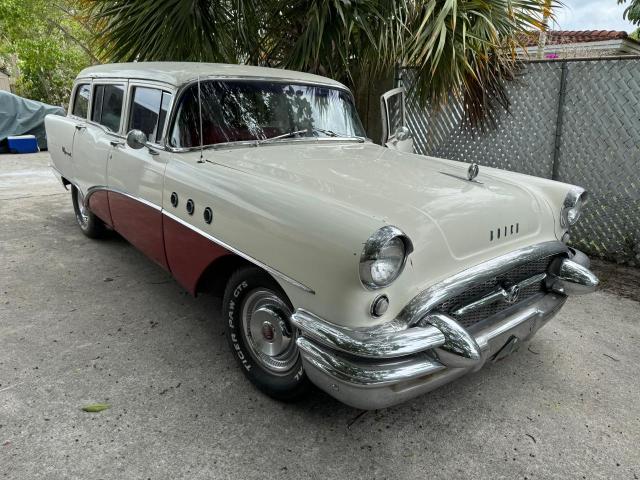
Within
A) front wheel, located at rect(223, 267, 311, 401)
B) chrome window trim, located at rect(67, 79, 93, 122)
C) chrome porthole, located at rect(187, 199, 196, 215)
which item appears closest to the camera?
front wheel, located at rect(223, 267, 311, 401)

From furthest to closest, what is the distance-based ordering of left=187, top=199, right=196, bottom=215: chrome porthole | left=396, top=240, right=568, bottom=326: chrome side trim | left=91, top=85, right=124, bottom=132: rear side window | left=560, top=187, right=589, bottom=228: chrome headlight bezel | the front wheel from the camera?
left=91, top=85, right=124, bottom=132: rear side window < left=560, top=187, right=589, bottom=228: chrome headlight bezel < left=187, top=199, right=196, bottom=215: chrome porthole < the front wheel < left=396, top=240, right=568, bottom=326: chrome side trim

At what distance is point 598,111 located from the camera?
190 inches

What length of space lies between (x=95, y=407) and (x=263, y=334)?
2.89ft

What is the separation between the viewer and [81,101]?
4.64 metres

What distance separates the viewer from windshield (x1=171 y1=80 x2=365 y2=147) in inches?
116

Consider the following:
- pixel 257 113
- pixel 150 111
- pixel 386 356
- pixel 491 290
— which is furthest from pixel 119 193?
pixel 491 290

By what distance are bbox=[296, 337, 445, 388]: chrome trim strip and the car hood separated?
52 centimetres

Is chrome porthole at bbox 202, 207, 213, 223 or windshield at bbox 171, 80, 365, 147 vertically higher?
windshield at bbox 171, 80, 365, 147

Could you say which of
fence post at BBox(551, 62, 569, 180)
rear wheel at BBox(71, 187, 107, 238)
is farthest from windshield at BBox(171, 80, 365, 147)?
fence post at BBox(551, 62, 569, 180)

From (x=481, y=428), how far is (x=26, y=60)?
18.2 meters

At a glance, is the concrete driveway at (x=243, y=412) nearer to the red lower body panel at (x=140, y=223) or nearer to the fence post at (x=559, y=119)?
the red lower body panel at (x=140, y=223)

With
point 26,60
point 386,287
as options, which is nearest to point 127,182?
point 386,287

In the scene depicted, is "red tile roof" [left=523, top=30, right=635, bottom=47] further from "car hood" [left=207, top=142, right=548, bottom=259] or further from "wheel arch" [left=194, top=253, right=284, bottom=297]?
"wheel arch" [left=194, top=253, right=284, bottom=297]

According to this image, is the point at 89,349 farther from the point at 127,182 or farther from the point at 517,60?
the point at 517,60
